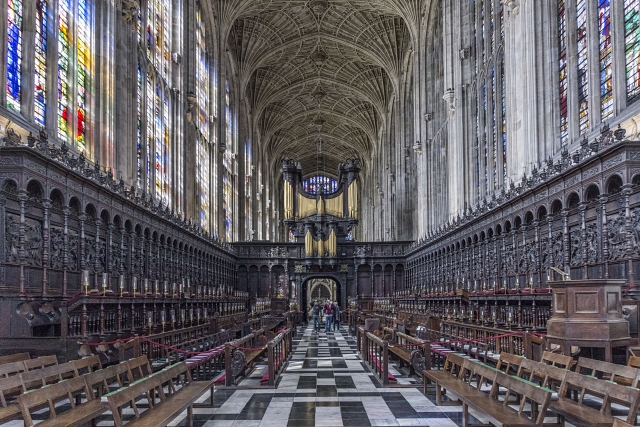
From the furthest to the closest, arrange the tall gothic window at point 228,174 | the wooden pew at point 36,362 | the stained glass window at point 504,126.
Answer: the tall gothic window at point 228,174, the stained glass window at point 504,126, the wooden pew at point 36,362

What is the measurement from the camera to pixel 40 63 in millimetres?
15031

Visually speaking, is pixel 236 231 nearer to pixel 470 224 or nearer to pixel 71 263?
pixel 470 224

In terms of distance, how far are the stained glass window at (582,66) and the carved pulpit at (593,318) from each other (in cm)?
871

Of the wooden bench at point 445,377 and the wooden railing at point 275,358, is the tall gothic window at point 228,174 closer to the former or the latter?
the wooden railing at point 275,358

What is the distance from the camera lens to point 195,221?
101 ft

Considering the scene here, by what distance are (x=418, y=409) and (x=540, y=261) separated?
894 centimetres

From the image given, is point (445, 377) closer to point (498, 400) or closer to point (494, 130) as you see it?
point (498, 400)

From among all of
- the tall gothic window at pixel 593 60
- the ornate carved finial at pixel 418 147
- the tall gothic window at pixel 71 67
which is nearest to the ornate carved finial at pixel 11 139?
the tall gothic window at pixel 71 67

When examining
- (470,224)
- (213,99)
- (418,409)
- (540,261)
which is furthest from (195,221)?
(418,409)

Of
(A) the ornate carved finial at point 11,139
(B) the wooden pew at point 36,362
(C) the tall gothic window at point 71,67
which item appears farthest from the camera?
(C) the tall gothic window at point 71,67

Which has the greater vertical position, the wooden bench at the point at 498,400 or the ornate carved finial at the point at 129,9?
the ornate carved finial at the point at 129,9

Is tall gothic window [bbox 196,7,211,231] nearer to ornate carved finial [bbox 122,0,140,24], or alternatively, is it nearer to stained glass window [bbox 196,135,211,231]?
stained glass window [bbox 196,135,211,231]

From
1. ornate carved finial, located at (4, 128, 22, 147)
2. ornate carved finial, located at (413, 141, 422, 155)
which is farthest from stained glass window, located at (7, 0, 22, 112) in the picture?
ornate carved finial, located at (413, 141, 422, 155)

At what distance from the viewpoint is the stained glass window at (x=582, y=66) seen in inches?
635
